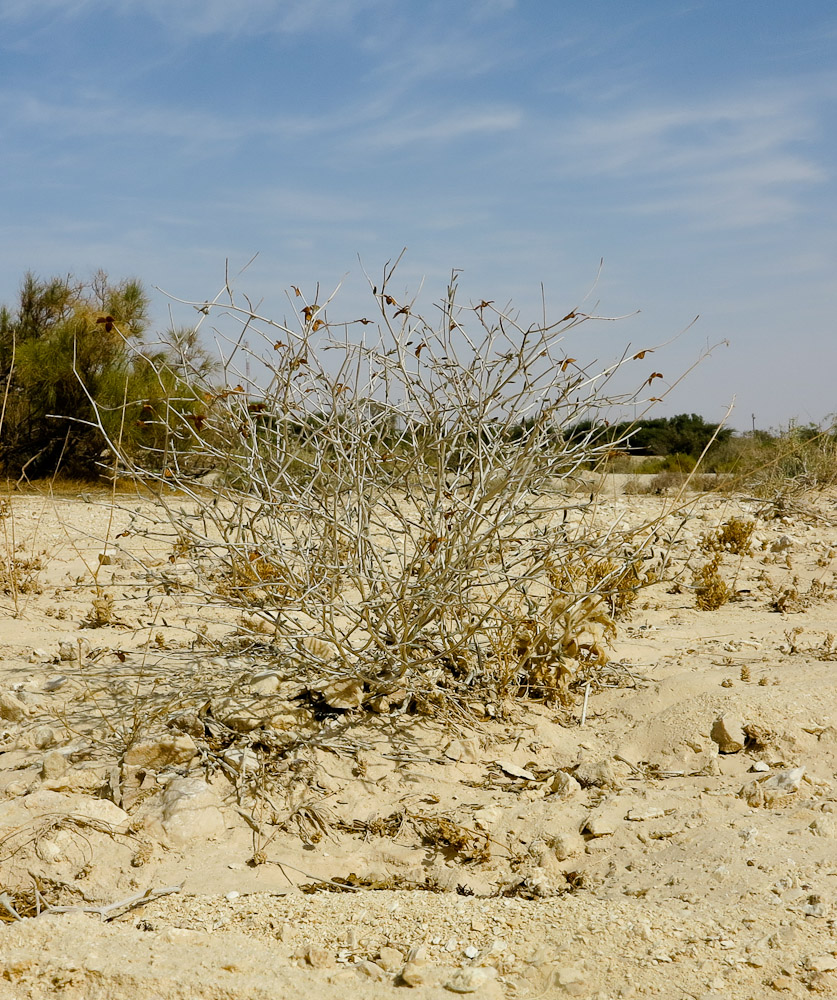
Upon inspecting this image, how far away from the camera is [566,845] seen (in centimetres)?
274

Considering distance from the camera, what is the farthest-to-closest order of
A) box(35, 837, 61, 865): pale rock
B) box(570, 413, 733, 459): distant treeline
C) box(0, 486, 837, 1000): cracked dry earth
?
box(570, 413, 733, 459): distant treeline → box(35, 837, 61, 865): pale rock → box(0, 486, 837, 1000): cracked dry earth

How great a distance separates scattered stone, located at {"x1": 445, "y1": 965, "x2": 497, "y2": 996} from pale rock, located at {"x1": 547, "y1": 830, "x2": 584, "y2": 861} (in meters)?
0.66

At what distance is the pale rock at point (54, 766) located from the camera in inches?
119

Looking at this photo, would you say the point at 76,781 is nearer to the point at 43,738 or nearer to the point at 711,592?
the point at 43,738

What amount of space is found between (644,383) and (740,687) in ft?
4.24

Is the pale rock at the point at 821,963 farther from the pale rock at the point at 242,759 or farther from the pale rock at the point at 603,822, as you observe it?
the pale rock at the point at 242,759

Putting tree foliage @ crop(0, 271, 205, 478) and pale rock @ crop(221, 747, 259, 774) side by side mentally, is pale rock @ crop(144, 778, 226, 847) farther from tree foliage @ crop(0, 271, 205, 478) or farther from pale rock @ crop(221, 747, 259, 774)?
tree foliage @ crop(0, 271, 205, 478)

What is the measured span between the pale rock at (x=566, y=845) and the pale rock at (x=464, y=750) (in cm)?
58

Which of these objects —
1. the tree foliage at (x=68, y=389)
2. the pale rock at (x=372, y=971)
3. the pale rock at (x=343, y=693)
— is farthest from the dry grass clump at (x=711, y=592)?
the tree foliage at (x=68, y=389)

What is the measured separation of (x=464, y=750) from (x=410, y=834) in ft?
1.66

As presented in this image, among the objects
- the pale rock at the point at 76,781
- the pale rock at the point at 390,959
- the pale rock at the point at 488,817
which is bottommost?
the pale rock at the point at 390,959

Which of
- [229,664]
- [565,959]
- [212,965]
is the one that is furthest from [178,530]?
[565,959]

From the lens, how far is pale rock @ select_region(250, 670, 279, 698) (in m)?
3.50

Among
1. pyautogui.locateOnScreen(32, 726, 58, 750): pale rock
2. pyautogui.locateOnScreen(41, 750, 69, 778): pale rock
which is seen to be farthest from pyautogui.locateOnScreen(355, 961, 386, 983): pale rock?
pyautogui.locateOnScreen(32, 726, 58, 750): pale rock
